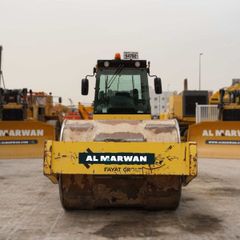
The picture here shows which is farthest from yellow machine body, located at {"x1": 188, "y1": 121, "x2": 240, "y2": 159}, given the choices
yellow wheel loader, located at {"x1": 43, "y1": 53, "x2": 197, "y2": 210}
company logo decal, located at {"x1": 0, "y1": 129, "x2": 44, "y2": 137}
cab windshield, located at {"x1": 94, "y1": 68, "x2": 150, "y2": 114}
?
yellow wheel loader, located at {"x1": 43, "y1": 53, "x2": 197, "y2": 210}

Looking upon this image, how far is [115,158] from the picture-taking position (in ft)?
21.3

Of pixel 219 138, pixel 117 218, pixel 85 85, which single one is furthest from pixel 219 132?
pixel 117 218

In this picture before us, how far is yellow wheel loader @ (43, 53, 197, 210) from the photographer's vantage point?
254 inches

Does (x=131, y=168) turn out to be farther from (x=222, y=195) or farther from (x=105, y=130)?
(x=222, y=195)

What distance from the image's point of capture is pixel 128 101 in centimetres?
1007

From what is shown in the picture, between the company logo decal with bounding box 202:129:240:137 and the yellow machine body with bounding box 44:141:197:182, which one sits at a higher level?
the yellow machine body with bounding box 44:141:197:182

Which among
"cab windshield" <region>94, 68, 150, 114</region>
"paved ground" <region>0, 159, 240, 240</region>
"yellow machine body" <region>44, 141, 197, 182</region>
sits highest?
"cab windshield" <region>94, 68, 150, 114</region>

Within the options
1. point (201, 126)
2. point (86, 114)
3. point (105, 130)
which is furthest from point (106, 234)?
point (86, 114)

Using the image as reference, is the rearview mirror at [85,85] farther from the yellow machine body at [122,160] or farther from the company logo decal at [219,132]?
the company logo decal at [219,132]

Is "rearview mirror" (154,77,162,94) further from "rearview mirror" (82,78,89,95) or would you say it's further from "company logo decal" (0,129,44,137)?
"company logo decal" (0,129,44,137)

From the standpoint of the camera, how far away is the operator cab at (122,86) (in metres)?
10.0

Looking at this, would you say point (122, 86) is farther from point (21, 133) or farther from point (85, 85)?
point (21, 133)

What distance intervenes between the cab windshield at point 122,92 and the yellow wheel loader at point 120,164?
255 cm

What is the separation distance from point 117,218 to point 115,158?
0.98m
